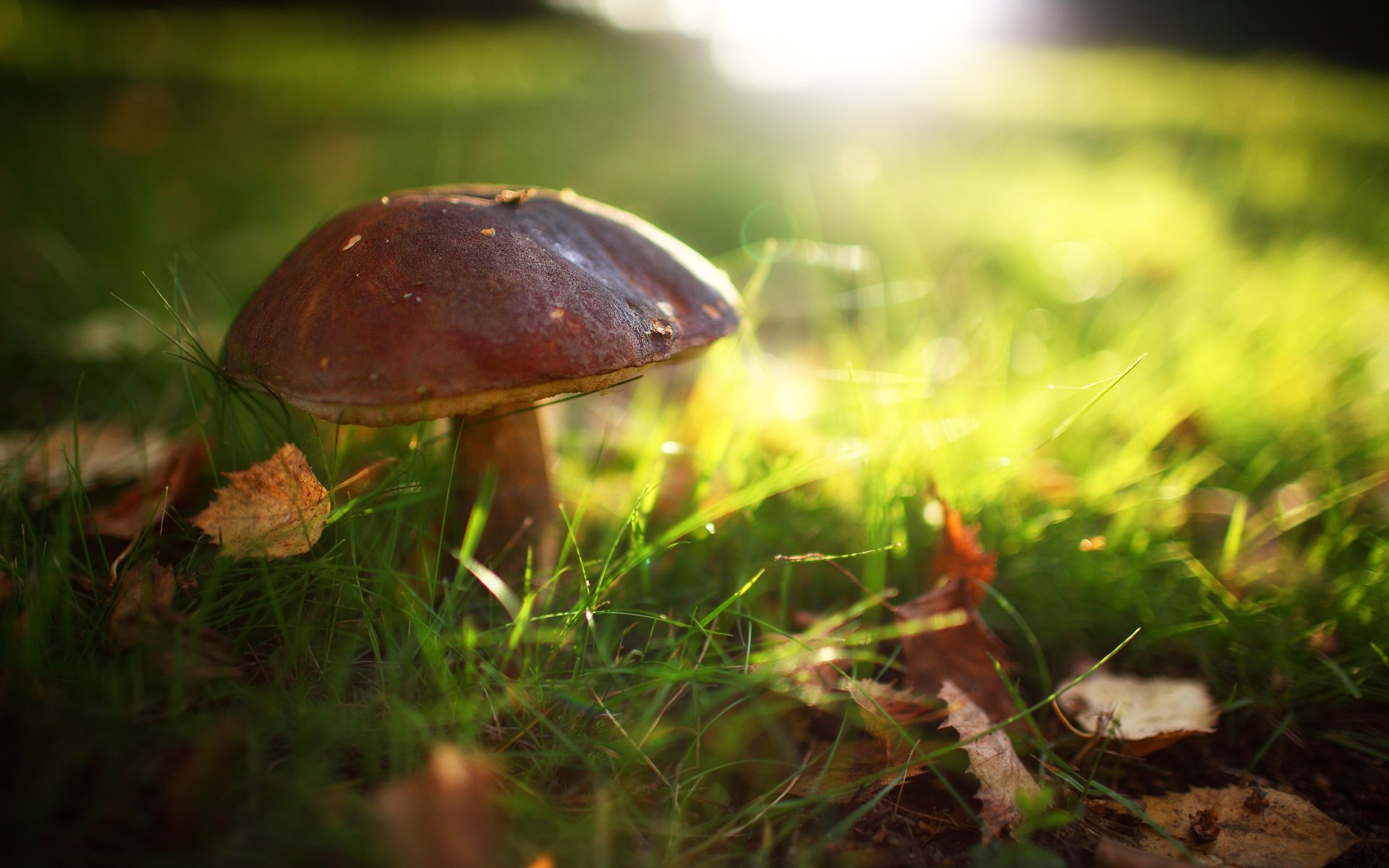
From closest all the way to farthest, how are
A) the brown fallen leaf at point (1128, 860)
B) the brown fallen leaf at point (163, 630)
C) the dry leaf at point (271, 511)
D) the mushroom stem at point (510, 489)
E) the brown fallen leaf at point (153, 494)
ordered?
the brown fallen leaf at point (1128, 860), the brown fallen leaf at point (163, 630), the dry leaf at point (271, 511), the brown fallen leaf at point (153, 494), the mushroom stem at point (510, 489)

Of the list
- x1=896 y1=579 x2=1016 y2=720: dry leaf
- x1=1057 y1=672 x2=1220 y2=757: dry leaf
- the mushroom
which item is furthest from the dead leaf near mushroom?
the mushroom

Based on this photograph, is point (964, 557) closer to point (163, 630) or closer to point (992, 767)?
point (992, 767)

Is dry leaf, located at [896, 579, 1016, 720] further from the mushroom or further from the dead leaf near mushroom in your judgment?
the mushroom

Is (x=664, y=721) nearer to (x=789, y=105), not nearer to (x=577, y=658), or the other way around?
(x=577, y=658)

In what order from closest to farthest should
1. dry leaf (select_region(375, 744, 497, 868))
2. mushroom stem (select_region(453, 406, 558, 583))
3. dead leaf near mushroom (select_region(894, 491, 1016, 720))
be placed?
dry leaf (select_region(375, 744, 497, 868)) → dead leaf near mushroom (select_region(894, 491, 1016, 720)) → mushroom stem (select_region(453, 406, 558, 583))

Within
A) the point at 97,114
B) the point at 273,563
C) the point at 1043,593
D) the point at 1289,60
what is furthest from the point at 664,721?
the point at 1289,60

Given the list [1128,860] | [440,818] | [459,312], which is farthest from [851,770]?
[459,312]

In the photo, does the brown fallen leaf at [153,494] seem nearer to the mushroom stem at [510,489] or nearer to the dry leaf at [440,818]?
the mushroom stem at [510,489]

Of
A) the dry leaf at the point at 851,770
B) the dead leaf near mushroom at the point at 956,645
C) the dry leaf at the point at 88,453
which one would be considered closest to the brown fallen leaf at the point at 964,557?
the dead leaf near mushroom at the point at 956,645
